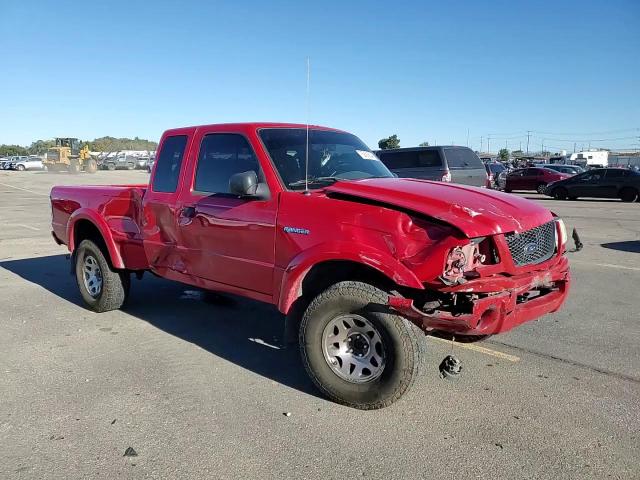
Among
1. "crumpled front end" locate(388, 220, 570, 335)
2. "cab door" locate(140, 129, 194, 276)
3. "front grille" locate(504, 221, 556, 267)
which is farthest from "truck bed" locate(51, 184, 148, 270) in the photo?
"front grille" locate(504, 221, 556, 267)

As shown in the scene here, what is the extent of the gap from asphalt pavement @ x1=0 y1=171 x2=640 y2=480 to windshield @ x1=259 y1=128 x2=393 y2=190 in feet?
5.11

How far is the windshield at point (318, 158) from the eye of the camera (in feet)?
13.8

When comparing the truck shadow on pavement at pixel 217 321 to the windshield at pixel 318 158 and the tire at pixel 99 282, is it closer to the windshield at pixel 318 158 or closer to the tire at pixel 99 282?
the tire at pixel 99 282

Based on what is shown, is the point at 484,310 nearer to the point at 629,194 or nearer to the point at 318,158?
the point at 318,158

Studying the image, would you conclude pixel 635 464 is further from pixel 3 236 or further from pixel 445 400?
pixel 3 236

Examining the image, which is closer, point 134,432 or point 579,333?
point 134,432

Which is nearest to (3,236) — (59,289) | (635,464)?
(59,289)

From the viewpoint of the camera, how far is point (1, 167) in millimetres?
66938

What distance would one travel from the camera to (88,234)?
20.5 ft

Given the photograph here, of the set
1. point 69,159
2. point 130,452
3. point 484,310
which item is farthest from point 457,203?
point 69,159

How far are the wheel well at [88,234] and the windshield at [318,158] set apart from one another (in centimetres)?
266

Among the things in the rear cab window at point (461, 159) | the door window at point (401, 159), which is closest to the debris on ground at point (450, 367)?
the rear cab window at point (461, 159)

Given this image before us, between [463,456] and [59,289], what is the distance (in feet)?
19.4

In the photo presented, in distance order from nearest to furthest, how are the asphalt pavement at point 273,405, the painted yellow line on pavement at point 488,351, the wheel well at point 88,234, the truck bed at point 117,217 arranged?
the asphalt pavement at point 273,405
the painted yellow line on pavement at point 488,351
the truck bed at point 117,217
the wheel well at point 88,234
